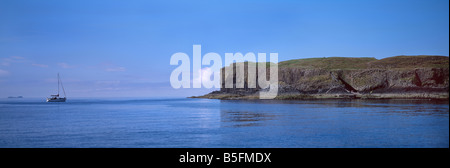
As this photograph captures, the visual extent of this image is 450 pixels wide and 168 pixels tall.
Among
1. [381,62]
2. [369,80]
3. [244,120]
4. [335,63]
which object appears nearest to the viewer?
[244,120]

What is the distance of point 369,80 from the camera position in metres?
133

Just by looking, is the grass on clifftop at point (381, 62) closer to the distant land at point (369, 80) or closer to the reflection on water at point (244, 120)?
the distant land at point (369, 80)

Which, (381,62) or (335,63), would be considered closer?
(381,62)

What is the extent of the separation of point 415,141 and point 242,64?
512 feet

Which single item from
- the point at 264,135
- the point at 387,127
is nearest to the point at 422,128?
the point at 387,127

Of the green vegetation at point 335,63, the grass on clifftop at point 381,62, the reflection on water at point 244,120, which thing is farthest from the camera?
the green vegetation at point 335,63

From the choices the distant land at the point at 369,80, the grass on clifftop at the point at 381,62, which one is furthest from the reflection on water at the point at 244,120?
the grass on clifftop at the point at 381,62

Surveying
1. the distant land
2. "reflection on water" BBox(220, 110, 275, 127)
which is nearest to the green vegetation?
the distant land

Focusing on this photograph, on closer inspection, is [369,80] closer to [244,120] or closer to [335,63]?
[335,63]

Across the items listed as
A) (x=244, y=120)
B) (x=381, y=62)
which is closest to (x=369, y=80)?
(x=381, y=62)

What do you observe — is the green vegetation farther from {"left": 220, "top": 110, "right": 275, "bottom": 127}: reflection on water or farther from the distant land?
{"left": 220, "top": 110, "right": 275, "bottom": 127}: reflection on water

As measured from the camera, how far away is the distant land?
120625 millimetres

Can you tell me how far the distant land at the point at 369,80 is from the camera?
396ft
